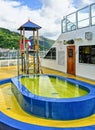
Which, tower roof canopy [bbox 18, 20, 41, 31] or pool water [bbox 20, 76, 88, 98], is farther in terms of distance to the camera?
tower roof canopy [bbox 18, 20, 41, 31]

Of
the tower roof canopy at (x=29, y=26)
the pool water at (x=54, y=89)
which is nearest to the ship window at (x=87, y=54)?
the pool water at (x=54, y=89)

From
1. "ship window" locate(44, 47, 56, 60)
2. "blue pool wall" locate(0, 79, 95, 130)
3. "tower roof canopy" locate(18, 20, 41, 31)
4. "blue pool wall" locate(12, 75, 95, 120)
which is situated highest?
"tower roof canopy" locate(18, 20, 41, 31)

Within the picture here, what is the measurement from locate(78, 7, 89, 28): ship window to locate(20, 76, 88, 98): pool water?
3148 mm

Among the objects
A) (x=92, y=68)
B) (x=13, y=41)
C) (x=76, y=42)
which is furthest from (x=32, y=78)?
(x=13, y=41)

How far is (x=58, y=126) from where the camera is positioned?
16.4 feet

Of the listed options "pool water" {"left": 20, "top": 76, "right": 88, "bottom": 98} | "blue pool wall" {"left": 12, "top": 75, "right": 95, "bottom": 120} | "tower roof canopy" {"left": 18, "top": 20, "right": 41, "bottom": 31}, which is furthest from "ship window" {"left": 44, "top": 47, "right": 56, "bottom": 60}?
"blue pool wall" {"left": 12, "top": 75, "right": 95, "bottom": 120}

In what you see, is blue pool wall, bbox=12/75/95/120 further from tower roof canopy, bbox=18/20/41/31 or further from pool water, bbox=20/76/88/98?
tower roof canopy, bbox=18/20/41/31

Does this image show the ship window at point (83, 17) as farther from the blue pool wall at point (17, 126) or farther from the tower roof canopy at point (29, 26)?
the blue pool wall at point (17, 126)

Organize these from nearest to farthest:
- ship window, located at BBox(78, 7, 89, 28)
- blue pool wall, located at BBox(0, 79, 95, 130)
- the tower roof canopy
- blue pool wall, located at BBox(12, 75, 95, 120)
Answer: blue pool wall, located at BBox(0, 79, 95, 130) < blue pool wall, located at BBox(12, 75, 95, 120) < ship window, located at BBox(78, 7, 89, 28) < the tower roof canopy

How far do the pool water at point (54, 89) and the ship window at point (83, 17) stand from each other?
3.15 m

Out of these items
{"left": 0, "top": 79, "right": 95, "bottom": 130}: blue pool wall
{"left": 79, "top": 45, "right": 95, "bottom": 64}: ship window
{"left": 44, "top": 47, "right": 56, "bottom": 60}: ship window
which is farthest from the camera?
{"left": 44, "top": 47, "right": 56, "bottom": 60}: ship window

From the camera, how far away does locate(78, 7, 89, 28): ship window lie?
11531 mm

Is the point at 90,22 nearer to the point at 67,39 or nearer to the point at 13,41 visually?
the point at 67,39

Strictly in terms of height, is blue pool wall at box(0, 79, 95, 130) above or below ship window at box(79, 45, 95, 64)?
below
